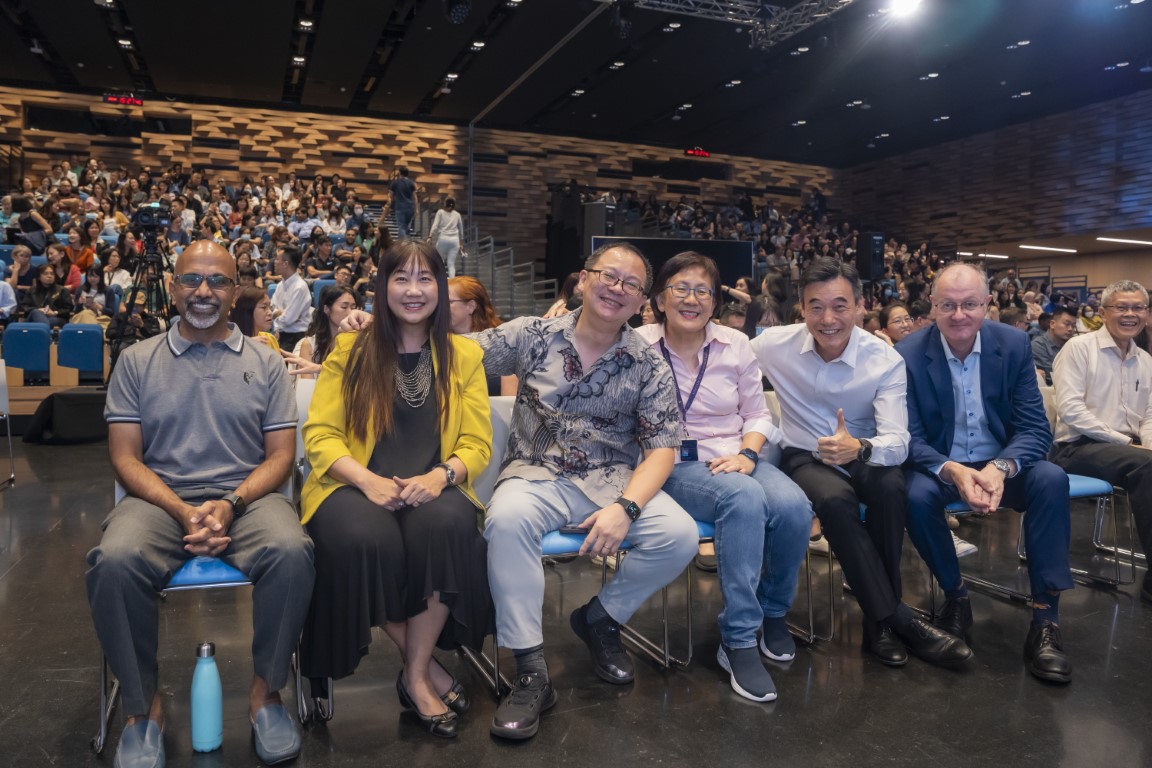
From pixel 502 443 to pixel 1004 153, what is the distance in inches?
654

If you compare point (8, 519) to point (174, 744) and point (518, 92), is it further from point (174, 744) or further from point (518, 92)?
point (518, 92)

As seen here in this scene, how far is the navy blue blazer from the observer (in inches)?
110

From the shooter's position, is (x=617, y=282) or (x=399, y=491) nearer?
(x=399, y=491)

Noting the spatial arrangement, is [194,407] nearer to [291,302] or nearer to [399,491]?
[399,491]

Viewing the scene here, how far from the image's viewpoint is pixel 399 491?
2.09 metres

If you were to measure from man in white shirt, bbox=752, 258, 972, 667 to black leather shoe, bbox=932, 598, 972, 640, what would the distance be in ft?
0.68

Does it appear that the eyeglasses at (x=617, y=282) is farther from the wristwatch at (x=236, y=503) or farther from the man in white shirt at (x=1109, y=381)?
the man in white shirt at (x=1109, y=381)

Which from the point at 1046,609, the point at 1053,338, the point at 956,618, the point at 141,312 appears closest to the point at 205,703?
the point at 956,618

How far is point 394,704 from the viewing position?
88.0 inches

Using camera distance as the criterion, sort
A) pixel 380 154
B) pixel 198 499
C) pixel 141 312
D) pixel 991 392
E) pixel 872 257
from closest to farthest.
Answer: pixel 198 499 < pixel 991 392 < pixel 141 312 < pixel 872 257 < pixel 380 154

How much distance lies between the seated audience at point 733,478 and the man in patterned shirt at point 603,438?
144mm

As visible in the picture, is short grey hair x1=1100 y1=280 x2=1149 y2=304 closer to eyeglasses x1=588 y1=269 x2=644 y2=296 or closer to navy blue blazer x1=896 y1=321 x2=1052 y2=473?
navy blue blazer x1=896 y1=321 x2=1052 y2=473

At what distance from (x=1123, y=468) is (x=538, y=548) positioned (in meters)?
2.44

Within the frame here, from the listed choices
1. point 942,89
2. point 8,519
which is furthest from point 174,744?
point 942,89
